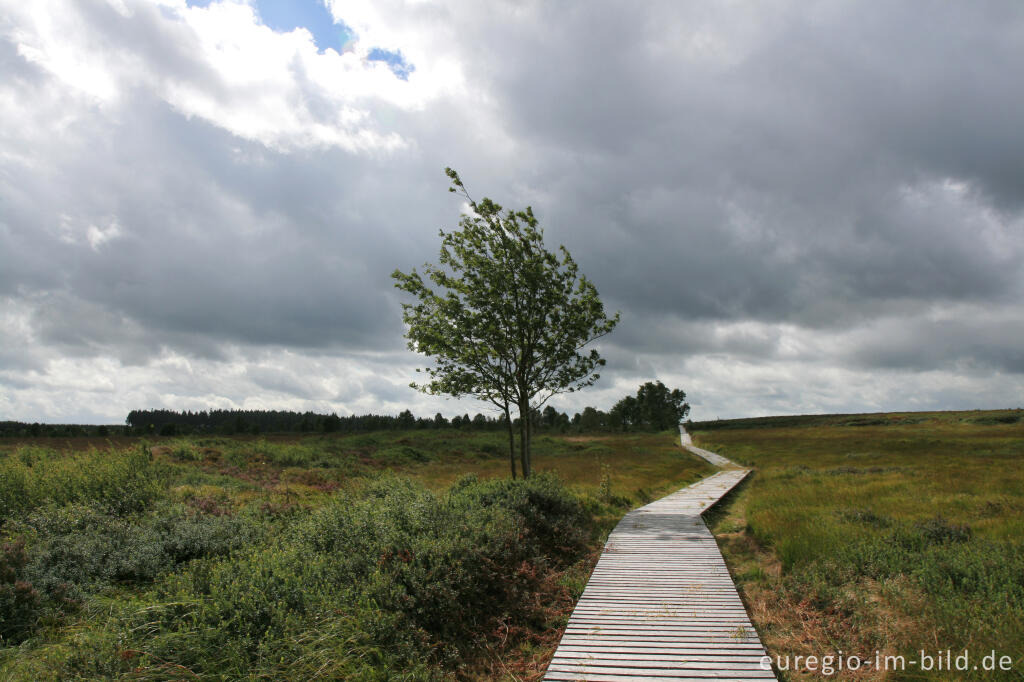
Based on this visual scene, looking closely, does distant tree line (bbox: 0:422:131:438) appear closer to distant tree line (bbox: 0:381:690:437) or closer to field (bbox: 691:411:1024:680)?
distant tree line (bbox: 0:381:690:437)

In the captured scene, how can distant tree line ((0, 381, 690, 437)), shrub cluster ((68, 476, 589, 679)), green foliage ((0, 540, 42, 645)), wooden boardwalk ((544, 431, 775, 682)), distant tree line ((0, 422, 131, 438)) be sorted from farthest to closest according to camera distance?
1. distant tree line ((0, 381, 690, 437))
2. distant tree line ((0, 422, 131, 438))
3. green foliage ((0, 540, 42, 645))
4. wooden boardwalk ((544, 431, 775, 682))
5. shrub cluster ((68, 476, 589, 679))

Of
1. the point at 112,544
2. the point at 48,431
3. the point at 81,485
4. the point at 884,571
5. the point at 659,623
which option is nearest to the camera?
the point at 659,623

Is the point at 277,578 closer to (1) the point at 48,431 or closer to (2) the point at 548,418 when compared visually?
(1) the point at 48,431

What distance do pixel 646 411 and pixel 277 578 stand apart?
464ft

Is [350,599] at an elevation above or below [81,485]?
below

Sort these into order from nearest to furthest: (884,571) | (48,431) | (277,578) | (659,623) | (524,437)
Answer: (277,578), (659,623), (884,571), (524,437), (48,431)

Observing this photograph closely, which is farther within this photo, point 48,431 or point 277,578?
point 48,431

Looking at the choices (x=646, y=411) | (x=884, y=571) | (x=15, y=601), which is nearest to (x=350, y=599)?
(x=15, y=601)

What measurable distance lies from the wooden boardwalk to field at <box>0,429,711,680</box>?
604 millimetres

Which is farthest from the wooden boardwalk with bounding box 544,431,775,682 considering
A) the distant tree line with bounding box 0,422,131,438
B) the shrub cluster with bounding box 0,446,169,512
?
the distant tree line with bounding box 0,422,131,438

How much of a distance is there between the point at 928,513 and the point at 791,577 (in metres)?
9.91

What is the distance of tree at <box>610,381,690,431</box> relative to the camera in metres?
144

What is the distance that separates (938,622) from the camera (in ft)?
23.5

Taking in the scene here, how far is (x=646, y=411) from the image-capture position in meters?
143
